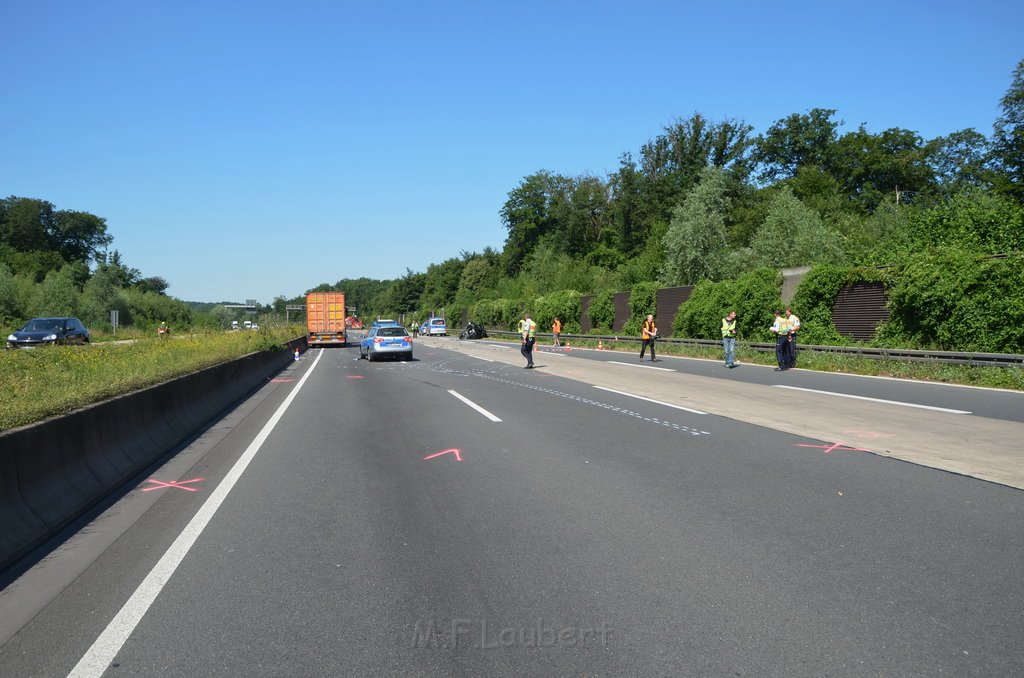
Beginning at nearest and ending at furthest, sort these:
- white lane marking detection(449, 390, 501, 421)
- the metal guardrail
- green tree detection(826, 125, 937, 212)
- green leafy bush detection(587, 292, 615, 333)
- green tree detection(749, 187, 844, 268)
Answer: white lane marking detection(449, 390, 501, 421), the metal guardrail, green tree detection(749, 187, 844, 268), green leafy bush detection(587, 292, 615, 333), green tree detection(826, 125, 937, 212)

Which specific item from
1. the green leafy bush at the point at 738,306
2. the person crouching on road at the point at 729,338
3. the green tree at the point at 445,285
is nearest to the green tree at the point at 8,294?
the green leafy bush at the point at 738,306

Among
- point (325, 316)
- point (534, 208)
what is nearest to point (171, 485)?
point (325, 316)

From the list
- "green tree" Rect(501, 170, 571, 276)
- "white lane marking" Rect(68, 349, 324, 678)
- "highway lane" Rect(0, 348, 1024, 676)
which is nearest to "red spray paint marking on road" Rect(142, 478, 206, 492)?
"highway lane" Rect(0, 348, 1024, 676)

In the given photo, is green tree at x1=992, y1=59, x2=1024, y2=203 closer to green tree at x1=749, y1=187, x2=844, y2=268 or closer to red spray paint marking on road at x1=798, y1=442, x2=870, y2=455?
green tree at x1=749, y1=187, x2=844, y2=268

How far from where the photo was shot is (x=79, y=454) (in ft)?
22.6

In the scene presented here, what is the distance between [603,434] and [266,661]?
7.18 metres

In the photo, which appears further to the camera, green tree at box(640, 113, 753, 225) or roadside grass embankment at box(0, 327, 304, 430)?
green tree at box(640, 113, 753, 225)

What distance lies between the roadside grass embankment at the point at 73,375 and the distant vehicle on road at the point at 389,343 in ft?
42.9

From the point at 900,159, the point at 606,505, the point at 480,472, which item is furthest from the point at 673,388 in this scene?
the point at 900,159

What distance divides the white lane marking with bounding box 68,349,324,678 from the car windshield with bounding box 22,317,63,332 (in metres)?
22.6

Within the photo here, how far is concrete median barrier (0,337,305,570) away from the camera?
17.6ft

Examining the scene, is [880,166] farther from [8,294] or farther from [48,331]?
[8,294]

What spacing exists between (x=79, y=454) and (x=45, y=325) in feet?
76.3

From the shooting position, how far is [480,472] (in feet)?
25.8
